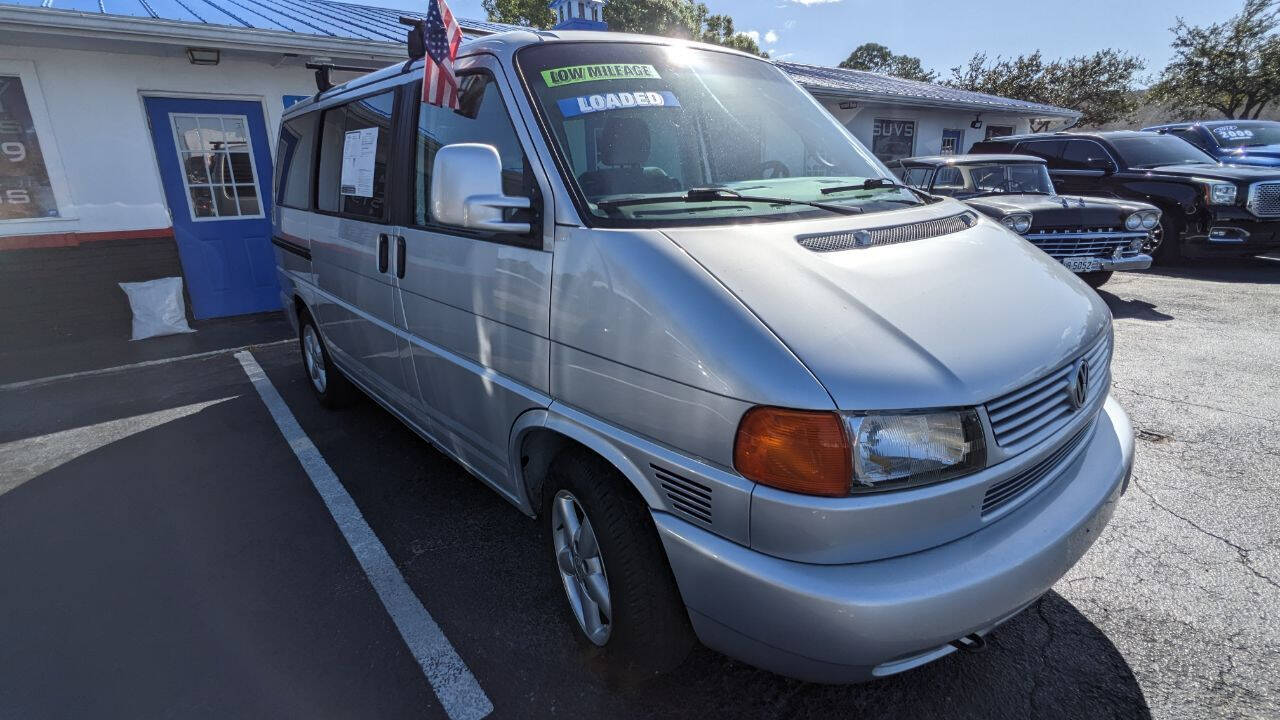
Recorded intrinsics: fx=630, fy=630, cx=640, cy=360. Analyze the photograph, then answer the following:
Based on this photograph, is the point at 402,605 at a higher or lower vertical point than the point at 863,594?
lower

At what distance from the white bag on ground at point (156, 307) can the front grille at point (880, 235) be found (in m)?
7.70

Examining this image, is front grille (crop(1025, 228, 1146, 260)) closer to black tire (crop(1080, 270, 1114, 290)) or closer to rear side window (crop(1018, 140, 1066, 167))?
black tire (crop(1080, 270, 1114, 290))

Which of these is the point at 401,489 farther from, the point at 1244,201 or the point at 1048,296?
the point at 1244,201

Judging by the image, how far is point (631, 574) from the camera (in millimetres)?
1859

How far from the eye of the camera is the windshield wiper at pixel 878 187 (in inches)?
98.6

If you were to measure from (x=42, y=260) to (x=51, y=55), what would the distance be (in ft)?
6.79

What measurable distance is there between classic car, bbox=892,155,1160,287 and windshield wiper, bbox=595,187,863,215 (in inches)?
201

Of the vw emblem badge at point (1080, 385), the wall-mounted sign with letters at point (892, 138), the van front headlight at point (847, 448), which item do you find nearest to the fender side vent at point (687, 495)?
the van front headlight at point (847, 448)

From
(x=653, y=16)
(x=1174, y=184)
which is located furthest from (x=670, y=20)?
(x=1174, y=184)

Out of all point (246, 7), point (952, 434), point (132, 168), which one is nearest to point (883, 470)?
point (952, 434)

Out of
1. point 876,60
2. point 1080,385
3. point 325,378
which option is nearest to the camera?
point 1080,385

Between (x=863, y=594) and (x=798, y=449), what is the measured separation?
36 cm

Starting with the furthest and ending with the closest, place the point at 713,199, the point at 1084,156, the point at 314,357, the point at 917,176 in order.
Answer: the point at 1084,156, the point at 917,176, the point at 314,357, the point at 713,199

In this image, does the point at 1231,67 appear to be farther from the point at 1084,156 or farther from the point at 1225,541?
the point at 1225,541
